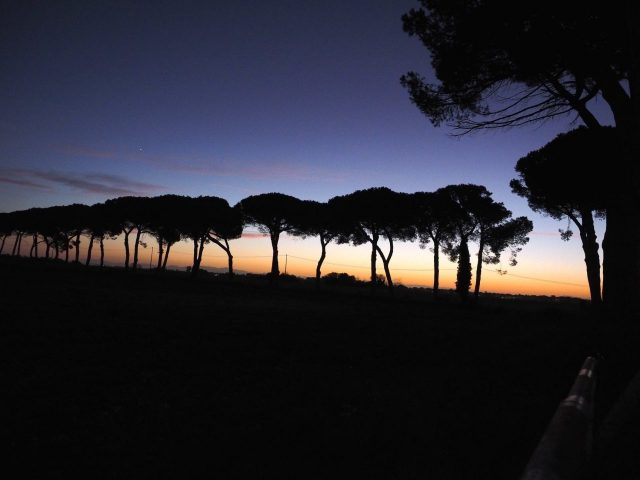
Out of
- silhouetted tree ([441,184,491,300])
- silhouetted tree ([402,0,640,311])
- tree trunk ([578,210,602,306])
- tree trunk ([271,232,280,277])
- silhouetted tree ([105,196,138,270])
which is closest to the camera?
silhouetted tree ([402,0,640,311])

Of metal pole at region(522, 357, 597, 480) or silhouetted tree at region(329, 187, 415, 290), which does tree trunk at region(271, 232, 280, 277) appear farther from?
metal pole at region(522, 357, 597, 480)

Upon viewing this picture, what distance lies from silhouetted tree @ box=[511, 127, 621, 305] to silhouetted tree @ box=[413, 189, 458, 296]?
1324cm

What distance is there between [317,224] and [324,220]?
1213 millimetres

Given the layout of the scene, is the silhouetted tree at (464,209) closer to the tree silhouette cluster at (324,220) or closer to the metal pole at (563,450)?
the tree silhouette cluster at (324,220)

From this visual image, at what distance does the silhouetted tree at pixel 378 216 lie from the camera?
38438 millimetres

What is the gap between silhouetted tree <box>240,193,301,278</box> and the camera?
45.1 meters

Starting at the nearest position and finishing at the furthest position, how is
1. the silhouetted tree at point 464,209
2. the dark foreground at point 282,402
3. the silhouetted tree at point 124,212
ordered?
1. the dark foreground at point 282,402
2. the silhouetted tree at point 464,209
3. the silhouetted tree at point 124,212

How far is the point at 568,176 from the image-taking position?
17.9 meters

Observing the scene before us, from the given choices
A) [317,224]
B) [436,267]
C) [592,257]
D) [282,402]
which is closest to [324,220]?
[317,224]

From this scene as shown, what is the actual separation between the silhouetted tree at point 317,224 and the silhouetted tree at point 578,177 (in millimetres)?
23664

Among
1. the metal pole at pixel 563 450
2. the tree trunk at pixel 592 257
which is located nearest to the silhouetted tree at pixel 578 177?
the tree trunk at pixel 592 257

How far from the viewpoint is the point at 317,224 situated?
44344mm

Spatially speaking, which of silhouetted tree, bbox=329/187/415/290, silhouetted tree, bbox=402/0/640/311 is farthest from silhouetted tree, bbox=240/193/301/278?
silhouetted tree, bbox=402/0/640/311

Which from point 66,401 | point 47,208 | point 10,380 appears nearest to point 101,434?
point 66,401
